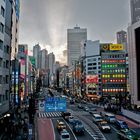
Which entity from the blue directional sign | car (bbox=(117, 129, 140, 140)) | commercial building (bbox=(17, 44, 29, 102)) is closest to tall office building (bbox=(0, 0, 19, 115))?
the blue directional sign

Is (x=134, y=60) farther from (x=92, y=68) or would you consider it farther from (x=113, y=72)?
(x=92, y=68)

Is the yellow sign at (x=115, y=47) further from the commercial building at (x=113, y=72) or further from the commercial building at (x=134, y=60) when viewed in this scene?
the commercial building at (x=134, y=60)

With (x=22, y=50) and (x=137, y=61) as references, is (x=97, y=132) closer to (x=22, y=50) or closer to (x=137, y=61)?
(x=137, y=61)

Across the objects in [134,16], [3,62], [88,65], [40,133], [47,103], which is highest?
[134,16]

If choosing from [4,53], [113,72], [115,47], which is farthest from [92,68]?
[4,53]

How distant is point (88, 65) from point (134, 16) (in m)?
49.5

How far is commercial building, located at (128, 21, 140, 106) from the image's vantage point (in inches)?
3187

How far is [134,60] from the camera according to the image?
274 feet

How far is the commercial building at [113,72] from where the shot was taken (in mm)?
146500

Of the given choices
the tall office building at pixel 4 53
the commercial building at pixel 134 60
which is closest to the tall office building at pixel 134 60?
the commercial building at pixel 134 60

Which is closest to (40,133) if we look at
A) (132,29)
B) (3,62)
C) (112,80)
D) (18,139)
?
(18,139)

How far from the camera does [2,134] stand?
145ft

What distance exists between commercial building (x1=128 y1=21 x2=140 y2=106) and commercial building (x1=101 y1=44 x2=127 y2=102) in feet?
202

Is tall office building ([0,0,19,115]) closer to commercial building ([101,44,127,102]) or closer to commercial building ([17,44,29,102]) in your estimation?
commercial building ([17,44,29,102])
